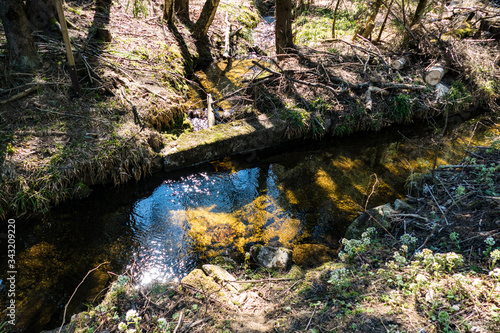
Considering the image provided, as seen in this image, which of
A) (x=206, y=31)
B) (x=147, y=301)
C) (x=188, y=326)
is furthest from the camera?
(x=206, y=31)

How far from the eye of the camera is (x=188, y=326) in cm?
268

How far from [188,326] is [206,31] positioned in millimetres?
9249

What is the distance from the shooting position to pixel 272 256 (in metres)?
3.96

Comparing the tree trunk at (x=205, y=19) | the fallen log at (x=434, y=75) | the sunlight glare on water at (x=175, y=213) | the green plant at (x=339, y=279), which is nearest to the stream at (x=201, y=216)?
the sunlight glare on water at (x=175, y=213)

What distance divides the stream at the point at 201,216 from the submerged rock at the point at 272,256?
0.33 m

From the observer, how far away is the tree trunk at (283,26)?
7211 mm

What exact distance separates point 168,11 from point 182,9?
3.35ft

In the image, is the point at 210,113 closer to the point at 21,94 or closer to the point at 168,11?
the point at 21,94

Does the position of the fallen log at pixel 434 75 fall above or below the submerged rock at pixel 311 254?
above

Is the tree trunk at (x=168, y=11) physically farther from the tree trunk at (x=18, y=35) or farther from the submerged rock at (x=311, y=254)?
the submerged rock at (x=311, y=254)

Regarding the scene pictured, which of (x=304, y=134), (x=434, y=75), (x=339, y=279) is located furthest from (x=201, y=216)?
(x=434, y=75)

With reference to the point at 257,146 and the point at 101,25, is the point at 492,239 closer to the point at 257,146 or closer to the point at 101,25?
the point at 257,146

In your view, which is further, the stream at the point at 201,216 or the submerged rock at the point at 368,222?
the submerged rock at the point at 368,222

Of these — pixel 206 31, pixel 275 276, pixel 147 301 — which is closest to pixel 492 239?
pixel 275 276
